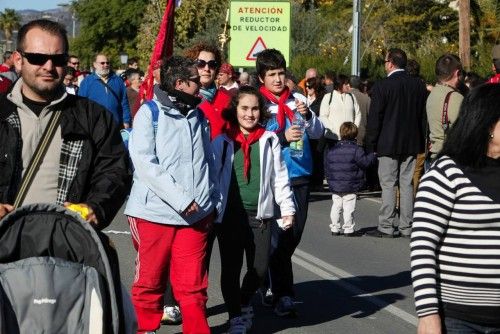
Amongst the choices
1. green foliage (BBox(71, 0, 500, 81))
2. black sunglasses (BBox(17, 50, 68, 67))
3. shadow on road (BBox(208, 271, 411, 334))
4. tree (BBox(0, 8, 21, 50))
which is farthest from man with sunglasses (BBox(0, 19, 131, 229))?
tree (BBox(0, 8, 21, 50))

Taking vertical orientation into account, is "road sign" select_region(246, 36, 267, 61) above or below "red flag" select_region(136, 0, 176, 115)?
below

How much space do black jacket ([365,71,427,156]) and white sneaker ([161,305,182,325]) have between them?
240 inches

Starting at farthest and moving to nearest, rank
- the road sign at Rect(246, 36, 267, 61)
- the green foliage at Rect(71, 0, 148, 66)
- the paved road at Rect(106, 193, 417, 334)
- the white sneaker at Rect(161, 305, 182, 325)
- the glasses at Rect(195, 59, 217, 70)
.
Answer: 1. the green foliage at Rect(71, 0, 148, 66)
2. the road sign at Rect(246, 36, 267, 61)
3. the paved road at Rect(106, 193, 417, 334)
4. the white sneaker at Rect(161, 305, 182, 325)
5. the glasses at Rect(195, 59, 217, 70)

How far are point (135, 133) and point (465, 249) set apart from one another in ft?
11.3

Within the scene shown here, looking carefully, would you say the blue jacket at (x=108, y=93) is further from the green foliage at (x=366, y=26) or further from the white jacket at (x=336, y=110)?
the green foliage at (x=366, y=26)

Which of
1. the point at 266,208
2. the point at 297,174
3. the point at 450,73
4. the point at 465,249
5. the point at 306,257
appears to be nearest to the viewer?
the point at 465,249

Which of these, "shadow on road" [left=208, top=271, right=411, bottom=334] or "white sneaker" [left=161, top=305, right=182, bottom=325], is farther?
"shadow on road" [left=208, top=271, right=411, bottom=334]

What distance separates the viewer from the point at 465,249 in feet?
16.1

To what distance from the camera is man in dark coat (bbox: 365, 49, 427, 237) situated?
1510cm

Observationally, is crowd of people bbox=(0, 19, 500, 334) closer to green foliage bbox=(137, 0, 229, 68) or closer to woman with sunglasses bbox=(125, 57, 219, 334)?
woman with sunglasses bbox=(125, 57, 219, 334)

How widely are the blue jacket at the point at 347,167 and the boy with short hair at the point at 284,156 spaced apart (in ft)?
16.9

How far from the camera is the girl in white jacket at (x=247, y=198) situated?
8.84m

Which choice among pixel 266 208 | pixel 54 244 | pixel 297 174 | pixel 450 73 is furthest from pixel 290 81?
pixel 54 244

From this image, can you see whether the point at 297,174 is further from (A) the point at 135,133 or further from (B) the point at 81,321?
(B) the point at 81,321
